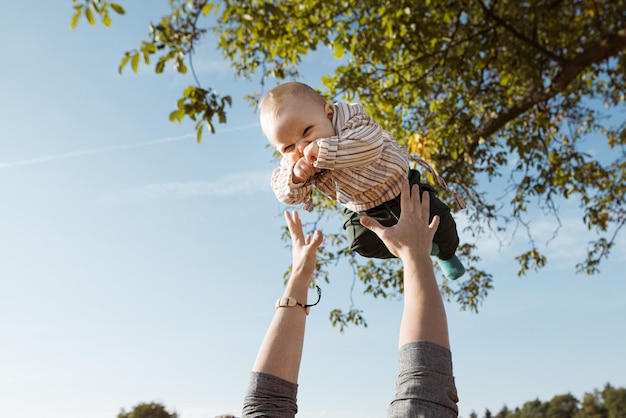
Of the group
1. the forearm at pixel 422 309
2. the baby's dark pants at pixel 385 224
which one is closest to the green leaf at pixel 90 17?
the baby's dark pants at pixel 385 224

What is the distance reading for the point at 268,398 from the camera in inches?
80.7

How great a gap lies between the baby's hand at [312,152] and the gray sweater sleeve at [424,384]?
3.71 feet

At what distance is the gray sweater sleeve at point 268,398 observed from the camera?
6.70 ft

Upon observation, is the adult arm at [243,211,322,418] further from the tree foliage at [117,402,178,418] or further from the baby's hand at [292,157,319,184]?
the tree foliage at [117,402,178,418]

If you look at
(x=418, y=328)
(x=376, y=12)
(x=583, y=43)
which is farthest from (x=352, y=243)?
(x=583, y=43)

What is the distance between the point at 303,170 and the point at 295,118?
246 millimetres

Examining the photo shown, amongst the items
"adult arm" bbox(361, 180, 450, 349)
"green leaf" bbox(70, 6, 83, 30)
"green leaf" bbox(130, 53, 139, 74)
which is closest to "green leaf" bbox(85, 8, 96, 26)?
"green leaf" bbox(70, 6, 83, 30)

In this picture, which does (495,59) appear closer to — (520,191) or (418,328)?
(520,191)

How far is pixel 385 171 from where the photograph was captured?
284 centimetres

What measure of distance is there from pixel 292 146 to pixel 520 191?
6.54 m

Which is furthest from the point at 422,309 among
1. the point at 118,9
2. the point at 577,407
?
the point at 577,407

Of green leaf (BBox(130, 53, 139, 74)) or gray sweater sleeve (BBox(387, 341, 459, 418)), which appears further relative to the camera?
green leaf (BBox(130, 53, 139, 74))

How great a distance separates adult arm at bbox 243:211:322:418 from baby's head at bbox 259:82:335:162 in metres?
0.77

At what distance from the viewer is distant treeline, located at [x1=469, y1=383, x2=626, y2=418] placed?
6000 cm
